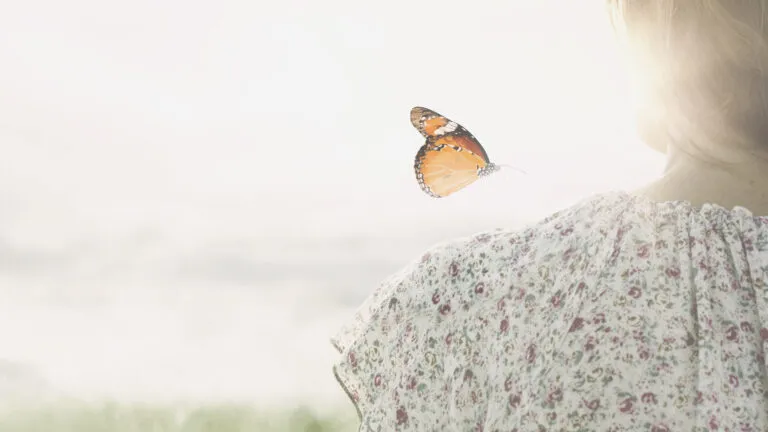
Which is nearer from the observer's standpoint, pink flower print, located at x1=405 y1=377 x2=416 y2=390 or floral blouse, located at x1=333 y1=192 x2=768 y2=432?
floral blouse, located at x1=333 y1=192 x2=768 y2=432

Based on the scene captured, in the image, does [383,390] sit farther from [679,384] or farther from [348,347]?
[679,384]

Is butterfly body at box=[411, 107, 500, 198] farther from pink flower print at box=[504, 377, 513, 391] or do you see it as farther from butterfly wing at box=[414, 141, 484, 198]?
pink flower print at box=[504, 377, 513, 391]

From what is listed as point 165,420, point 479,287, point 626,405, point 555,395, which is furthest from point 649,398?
point 165,420

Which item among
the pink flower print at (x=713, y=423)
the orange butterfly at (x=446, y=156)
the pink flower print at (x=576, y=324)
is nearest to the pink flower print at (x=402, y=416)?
the pink flower print at (x=576, y=324)

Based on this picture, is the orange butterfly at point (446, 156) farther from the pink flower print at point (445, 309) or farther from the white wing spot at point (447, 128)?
the pink flower print at point (445, 309)

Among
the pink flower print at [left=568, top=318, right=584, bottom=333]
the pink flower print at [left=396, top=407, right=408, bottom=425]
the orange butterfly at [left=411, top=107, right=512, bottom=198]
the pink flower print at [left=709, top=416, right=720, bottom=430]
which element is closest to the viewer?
the pink flower print at [left=709, top=416, right=720, bottom=430]

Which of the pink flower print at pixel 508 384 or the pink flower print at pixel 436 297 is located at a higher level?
the pink flower print at pixel 436 297

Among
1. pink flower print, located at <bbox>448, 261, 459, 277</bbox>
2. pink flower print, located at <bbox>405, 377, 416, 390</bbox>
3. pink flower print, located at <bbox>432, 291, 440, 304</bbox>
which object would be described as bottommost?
pink flower print, located at <bbox>405, 377, 416, 390</bbox>

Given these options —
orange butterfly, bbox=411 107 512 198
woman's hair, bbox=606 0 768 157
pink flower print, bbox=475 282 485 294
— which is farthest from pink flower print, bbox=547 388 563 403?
orange butterfly, bbox=411 107 512 198
